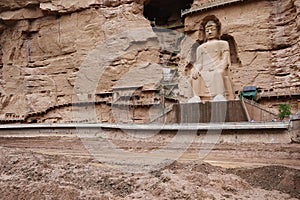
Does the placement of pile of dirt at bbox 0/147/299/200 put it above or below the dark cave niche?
below

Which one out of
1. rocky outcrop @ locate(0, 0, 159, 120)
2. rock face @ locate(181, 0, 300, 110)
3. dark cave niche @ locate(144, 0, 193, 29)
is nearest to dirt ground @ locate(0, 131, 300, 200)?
rock face @ locate(181, 0, 300, 110)

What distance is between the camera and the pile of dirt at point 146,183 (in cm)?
307

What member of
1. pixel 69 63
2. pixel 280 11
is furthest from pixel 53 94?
pixel 280 11

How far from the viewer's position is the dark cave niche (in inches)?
862

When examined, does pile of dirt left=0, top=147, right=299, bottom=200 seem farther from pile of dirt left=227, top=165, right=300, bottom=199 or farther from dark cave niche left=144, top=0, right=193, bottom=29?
dark cave niche left=144, top=0, right=193, bottom=29

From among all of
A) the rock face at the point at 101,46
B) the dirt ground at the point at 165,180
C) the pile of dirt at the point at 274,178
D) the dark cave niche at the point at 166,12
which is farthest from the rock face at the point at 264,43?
the pile of dirt at the point at 274,178

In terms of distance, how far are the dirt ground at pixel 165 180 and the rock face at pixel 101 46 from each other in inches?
427

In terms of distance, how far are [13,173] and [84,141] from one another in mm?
3837

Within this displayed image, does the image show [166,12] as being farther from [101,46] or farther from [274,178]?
[274,178]

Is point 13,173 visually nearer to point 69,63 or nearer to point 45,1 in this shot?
point 69,63

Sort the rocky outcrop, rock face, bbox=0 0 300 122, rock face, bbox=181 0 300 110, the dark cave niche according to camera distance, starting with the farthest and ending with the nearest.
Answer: the dark cave niche, the rocky outcrop, rock face, bbox=0 0 300 122, rock face, bbox=181 0 300 110

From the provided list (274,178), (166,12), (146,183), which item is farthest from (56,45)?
(274,178)

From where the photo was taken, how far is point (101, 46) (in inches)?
698

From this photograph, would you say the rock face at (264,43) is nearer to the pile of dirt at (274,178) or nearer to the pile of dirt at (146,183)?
the pile of dirt at (274,178)
